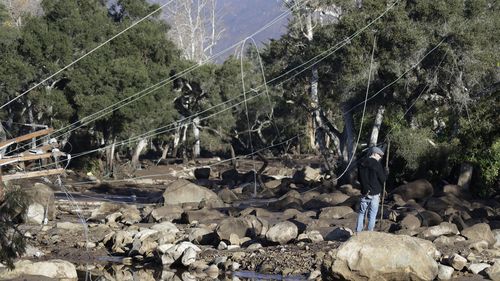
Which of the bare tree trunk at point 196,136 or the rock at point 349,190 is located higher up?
the bare tree trunk at point 196,136

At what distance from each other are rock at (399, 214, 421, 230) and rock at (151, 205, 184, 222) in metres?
8.42

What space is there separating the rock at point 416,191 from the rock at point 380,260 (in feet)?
46.2

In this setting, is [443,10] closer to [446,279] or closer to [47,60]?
[446,279]

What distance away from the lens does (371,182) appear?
17.1m

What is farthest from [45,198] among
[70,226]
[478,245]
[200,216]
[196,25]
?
[196,25]

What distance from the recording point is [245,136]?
221 feet

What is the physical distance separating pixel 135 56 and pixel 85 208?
1798 cm

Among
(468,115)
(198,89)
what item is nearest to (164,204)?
(468,115)

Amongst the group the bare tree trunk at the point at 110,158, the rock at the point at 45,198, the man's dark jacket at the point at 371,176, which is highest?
the bare tree trunk at the point at 110,158

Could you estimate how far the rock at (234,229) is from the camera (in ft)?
68.9

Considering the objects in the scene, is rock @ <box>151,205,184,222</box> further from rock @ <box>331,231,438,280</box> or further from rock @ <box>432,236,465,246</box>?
rock @ <box>331,231,438,280</box>

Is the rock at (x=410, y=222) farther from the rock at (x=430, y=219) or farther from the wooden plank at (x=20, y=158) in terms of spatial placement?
the wooden plank at (x=20, y=158)

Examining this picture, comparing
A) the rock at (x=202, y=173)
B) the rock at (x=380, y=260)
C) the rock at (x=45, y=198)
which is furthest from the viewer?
the rock at (x=202, y=173)

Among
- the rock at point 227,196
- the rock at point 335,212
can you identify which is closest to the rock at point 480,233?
the rock at point 335,212
